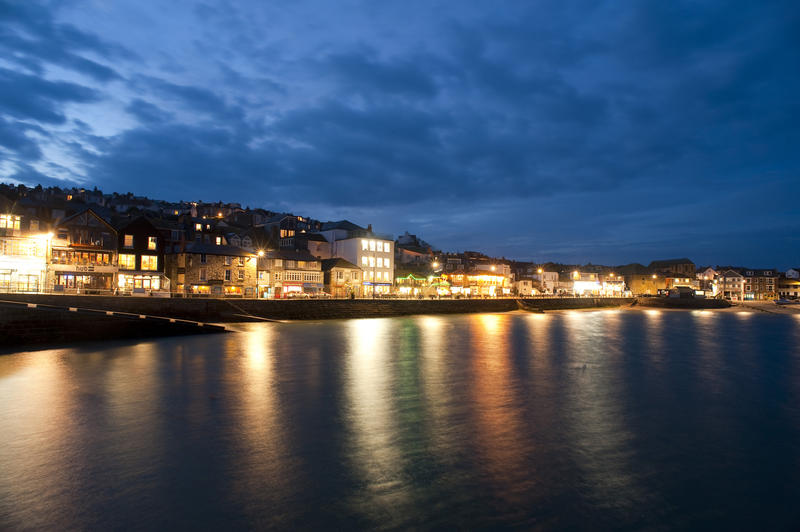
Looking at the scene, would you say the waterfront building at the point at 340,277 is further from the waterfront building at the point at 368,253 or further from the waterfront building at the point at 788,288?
the waterfront building at the point at 788,288

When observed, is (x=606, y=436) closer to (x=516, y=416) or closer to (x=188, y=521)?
(x=516, y=416)

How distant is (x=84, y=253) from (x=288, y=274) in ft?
82.2

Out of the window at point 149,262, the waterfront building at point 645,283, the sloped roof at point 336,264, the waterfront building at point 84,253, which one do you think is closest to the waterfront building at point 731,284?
the waterfront building at point 645,283

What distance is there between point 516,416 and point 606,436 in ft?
10.9

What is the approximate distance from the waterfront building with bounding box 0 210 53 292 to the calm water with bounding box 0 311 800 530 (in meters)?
22.7

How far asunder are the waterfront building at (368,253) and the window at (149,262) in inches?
1169

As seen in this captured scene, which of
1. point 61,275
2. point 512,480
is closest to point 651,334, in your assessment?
point 512,480

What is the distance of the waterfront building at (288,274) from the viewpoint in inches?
2594

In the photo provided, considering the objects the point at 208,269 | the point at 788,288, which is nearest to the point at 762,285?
the point at 788,288

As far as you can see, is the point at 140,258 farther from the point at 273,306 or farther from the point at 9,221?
the point at 273,306

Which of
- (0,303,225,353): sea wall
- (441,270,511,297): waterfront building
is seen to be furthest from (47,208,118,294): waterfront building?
(441,270,511,297): waterfront building

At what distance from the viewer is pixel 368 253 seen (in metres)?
77.9

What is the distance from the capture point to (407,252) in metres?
118

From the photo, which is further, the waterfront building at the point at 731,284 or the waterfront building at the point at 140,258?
the waterfront building at the point at 731,284
